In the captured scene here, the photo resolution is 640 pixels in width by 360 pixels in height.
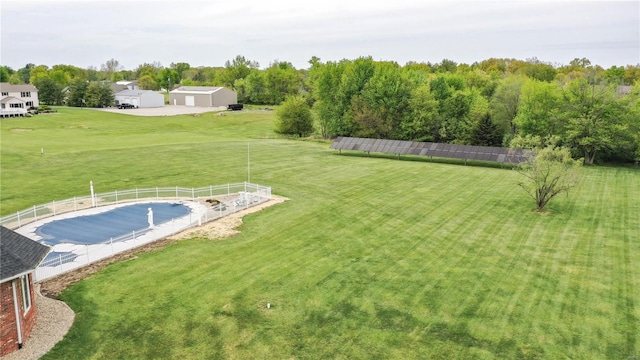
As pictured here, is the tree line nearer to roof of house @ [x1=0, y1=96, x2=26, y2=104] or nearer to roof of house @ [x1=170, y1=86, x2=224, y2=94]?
roof of house @ [x1=170, y1=86, x2=224, y2=94]

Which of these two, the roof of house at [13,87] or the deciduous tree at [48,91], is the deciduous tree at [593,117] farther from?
the deciduous tree at [48,91]

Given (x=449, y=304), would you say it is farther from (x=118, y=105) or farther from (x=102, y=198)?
(x=118, y=105)

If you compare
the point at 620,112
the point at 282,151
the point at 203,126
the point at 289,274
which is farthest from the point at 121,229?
the point at 203,126

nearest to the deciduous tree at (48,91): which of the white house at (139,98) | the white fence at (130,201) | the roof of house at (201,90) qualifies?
the white house at (139,98)

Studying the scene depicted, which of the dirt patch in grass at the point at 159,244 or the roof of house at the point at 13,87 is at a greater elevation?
the roof of house at the point at 13,87

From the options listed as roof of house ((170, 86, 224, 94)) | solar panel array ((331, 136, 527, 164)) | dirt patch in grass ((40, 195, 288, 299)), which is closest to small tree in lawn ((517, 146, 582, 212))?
solar panel array ((331, 136, 527, 164))

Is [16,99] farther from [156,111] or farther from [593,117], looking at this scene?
[593,117]
